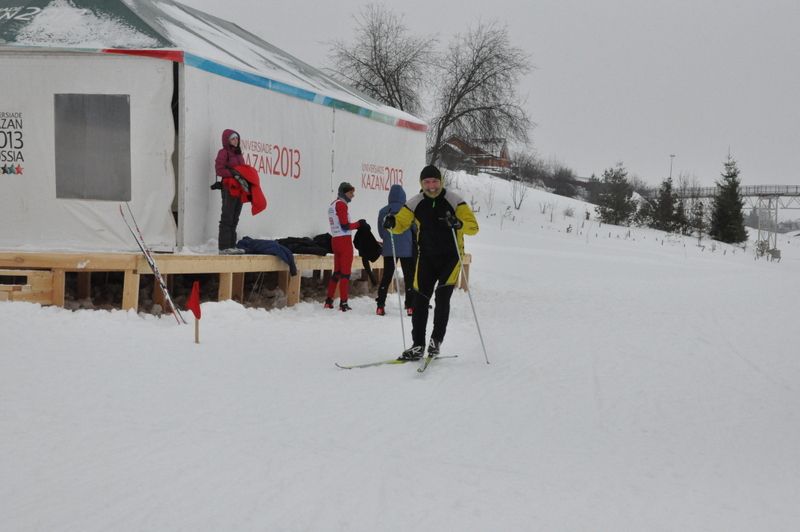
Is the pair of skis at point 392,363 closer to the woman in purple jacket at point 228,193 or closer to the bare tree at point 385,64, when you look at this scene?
the woman in purple jacket at point 228,193

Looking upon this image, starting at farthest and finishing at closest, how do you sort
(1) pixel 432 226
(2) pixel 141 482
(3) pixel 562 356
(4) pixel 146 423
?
1. (3) pixel 562 356
2. (1) pixel 432 226
3. (4) pixel 146 423
4. (2) pixel 141 482

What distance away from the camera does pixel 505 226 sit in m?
30.9

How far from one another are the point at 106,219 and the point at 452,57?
76.5ft

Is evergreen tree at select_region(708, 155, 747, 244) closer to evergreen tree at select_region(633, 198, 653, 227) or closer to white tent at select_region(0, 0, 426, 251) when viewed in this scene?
evergreen tree at select_region(633, 198, 653, 227)

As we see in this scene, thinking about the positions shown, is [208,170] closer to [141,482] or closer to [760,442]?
[141,482]

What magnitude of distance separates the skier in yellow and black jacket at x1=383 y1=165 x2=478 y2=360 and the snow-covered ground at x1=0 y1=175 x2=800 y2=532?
37 cm

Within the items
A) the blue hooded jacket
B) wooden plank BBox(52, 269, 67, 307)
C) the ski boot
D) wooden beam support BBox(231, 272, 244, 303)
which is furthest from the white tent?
the ski boot

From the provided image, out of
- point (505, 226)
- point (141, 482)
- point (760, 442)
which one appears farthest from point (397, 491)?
point (505, 226)

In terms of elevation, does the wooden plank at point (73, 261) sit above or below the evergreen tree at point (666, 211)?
below

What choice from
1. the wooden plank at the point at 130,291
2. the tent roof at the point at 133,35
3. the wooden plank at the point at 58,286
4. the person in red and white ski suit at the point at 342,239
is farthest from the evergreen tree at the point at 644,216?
the wooden plank at the point at 58,286

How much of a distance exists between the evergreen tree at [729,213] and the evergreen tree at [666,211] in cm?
276

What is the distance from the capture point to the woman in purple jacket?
842 centimetres

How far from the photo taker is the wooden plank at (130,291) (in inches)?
295

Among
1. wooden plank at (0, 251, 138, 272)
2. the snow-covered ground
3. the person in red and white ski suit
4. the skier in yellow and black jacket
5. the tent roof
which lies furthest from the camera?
the person in red and white ski suit
